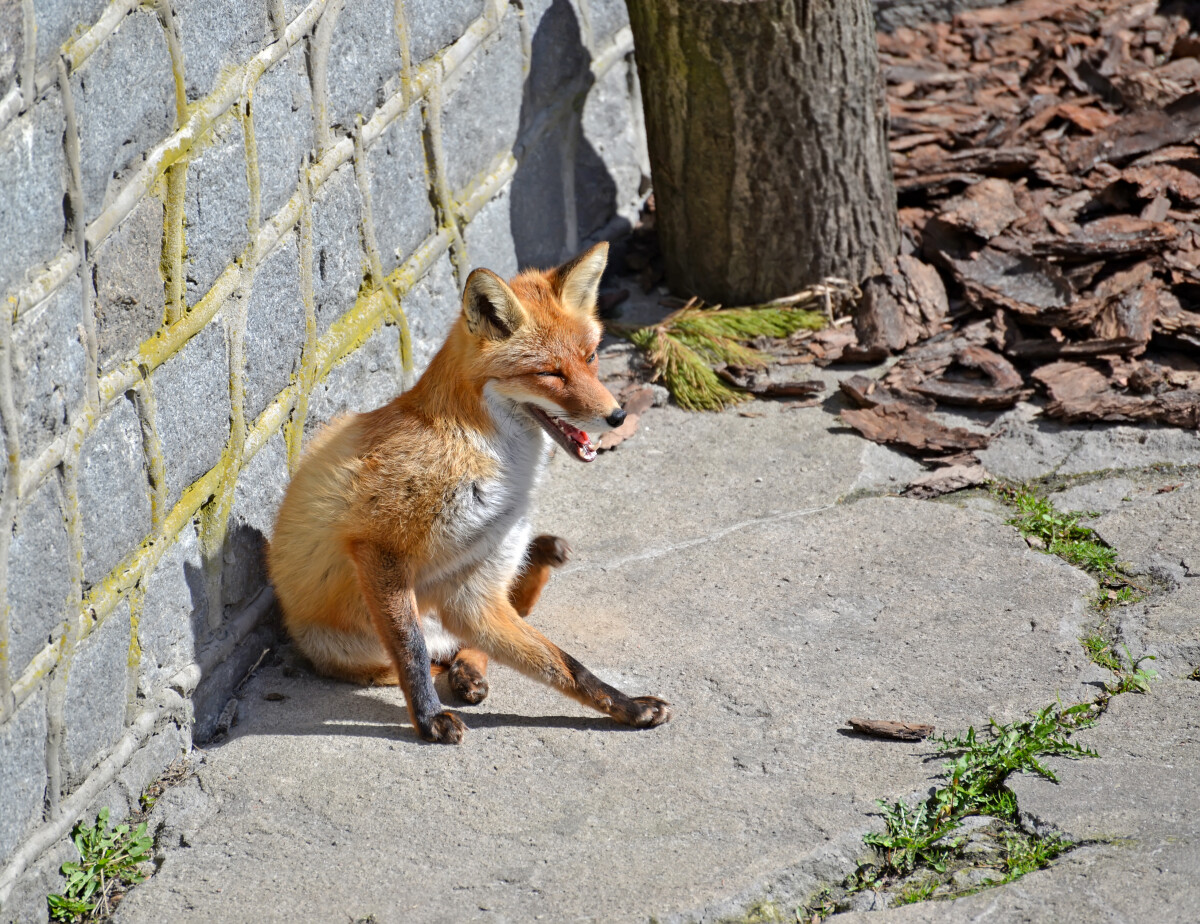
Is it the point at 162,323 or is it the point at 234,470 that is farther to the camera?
the point at 234,470

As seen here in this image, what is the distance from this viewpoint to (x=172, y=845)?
3107 mm

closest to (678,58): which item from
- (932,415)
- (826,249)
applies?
(826,249)

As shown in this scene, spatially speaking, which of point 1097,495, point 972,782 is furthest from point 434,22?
point 972,782

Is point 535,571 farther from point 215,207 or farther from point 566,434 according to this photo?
point 215,207

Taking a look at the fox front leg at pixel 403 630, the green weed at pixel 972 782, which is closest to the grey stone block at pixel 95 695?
the fox front leg at pixel 403 630

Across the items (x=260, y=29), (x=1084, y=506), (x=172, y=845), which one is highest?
(x=260, y=29)

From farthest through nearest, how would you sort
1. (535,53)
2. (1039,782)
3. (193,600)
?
(535,53), (193,600), (1039,782)

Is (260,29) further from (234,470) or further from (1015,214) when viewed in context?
(1015,214)

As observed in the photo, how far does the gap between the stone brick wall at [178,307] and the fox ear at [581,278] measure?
2.72 feet

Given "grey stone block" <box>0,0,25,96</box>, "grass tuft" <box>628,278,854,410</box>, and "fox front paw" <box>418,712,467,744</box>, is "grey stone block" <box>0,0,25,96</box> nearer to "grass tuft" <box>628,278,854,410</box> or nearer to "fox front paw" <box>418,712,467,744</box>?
"fox front paw" <box>418,712,467,744</box>

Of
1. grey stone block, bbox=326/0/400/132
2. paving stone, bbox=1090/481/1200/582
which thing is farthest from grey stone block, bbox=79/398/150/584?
paving stone, bbox=1090/481/1200/582

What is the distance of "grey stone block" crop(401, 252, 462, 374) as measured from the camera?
183 inches

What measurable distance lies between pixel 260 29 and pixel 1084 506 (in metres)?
3.14

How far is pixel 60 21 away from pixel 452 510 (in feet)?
5.16
